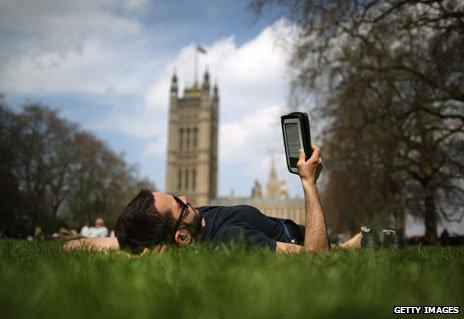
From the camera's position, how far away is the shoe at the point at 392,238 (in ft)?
17.0

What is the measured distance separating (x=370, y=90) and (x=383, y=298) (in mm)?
15374

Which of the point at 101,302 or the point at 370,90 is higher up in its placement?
the point at 370,90

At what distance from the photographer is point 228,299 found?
1.30 meters

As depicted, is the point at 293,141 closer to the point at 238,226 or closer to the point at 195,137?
the point at 238,226

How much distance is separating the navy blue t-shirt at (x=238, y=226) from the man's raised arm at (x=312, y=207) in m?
0.26

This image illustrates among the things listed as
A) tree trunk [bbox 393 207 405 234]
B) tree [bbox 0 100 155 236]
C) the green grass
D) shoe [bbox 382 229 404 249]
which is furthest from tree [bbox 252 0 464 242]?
tree [bbox 0 100 155 236]

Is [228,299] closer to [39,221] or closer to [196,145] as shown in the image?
[39,221]

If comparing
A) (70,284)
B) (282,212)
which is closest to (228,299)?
(70,284)

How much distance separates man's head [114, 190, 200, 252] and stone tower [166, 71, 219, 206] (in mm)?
113870

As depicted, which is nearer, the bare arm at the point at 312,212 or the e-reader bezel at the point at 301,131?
the bare arm at the point at 312,212

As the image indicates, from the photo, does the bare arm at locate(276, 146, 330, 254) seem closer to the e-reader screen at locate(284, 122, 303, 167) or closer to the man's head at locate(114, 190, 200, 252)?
the e-reader screen at locate(284, 122, 303, 167)

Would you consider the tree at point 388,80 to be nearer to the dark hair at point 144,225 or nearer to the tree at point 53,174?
the dark hair at point 144,225

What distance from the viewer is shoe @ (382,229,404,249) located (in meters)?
5.17

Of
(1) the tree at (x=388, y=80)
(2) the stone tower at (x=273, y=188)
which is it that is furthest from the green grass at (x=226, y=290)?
(2) the stone tower at (x=273, y=188)
